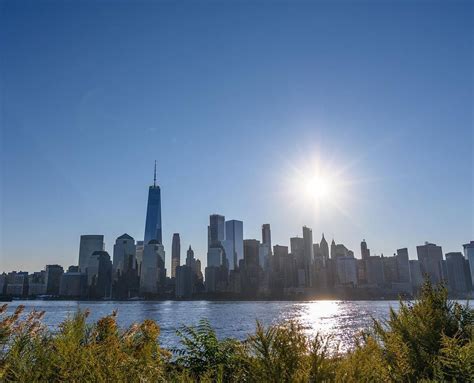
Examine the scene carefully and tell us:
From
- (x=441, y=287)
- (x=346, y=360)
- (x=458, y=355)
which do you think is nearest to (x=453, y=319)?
(x=441, y=287)

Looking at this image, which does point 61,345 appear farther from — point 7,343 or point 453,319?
point 453,319

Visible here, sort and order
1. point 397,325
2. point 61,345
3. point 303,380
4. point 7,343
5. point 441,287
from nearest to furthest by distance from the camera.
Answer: point 303,380 < point 61,345 < point 7,343 < point 397,325 < point 441,287

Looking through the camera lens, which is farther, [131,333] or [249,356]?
[131,333]

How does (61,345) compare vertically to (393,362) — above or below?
above

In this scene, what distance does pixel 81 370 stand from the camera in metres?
5.80

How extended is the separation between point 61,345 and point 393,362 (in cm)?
618

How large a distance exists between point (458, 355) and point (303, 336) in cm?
395

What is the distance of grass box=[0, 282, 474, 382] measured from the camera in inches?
206

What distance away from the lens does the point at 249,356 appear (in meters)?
5.61

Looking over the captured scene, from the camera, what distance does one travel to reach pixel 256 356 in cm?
548

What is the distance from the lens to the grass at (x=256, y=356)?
17.2ft

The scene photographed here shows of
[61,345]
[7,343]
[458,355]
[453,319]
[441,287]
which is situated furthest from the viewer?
[441,287]

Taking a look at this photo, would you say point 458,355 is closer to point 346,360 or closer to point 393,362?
point 393,362

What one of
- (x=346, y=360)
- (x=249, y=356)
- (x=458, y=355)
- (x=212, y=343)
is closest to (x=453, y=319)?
(x=458, y=355)
